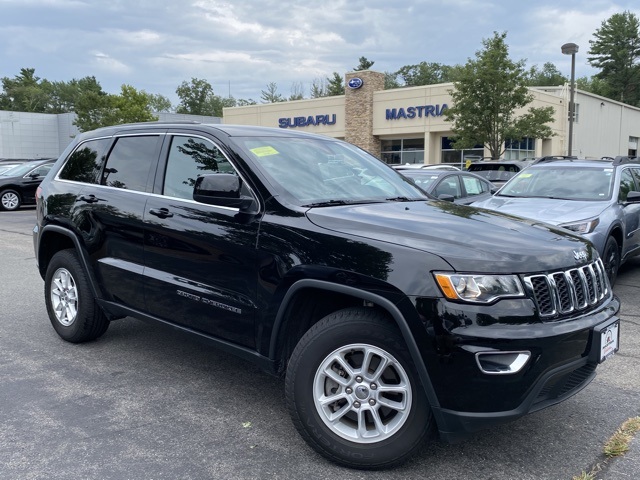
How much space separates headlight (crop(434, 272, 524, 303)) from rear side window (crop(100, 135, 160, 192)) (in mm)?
2485

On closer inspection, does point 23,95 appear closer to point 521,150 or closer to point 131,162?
point 521,150

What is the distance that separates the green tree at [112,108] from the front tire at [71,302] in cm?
3661

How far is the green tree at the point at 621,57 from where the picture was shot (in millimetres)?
70750

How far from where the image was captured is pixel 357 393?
2.97 meters

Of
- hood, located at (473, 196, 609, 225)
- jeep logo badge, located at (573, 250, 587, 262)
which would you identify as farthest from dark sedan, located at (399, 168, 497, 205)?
jeep logo badge, located at (573, 250, 587, 262)

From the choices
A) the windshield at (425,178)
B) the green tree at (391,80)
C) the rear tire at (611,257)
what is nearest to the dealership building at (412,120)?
the windshield at (425,178)

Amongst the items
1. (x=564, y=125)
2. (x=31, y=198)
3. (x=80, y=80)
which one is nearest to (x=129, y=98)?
(x=31, y=198)

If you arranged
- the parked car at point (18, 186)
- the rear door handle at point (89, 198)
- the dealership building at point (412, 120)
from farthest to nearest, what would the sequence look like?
1. the dealership building at point (412, 120)
2. the parked car at point (18, 186)
3. the rear door handle at point (89, 198)

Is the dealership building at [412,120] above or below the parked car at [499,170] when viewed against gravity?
above

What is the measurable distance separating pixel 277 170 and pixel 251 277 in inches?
28.9

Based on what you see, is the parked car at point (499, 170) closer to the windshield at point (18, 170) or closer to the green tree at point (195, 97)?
the windshield at point (18, 170)

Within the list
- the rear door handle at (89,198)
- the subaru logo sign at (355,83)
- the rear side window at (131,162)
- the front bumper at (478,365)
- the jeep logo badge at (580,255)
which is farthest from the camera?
the subaru logo sign at (355,83)

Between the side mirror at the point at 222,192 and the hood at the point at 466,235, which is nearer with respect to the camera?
the hood at the point at 466,235

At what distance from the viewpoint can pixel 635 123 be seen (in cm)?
4709
